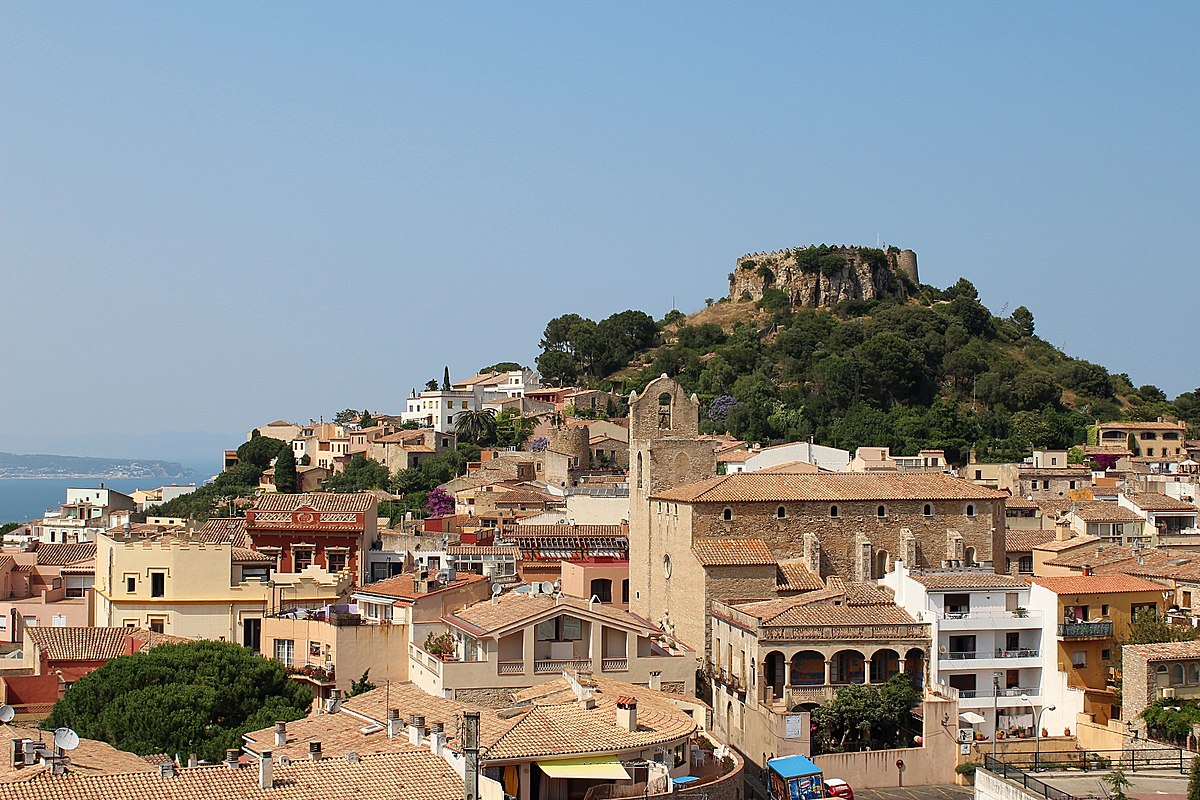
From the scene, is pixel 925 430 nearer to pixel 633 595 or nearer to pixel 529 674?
pixel 633 595

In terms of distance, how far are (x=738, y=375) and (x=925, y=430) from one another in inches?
628

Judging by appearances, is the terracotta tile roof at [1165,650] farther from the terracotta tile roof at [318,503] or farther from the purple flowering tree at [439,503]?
the purple flowering tree at [439,503]

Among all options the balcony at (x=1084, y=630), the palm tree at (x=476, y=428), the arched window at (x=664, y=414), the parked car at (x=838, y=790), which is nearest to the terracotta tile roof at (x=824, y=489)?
A: the arched window at (x=664, y=414)

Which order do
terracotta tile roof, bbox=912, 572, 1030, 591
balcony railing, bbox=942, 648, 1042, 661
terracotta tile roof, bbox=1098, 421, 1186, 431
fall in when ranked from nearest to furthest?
balcony railing, bbox=942, 648, 1042, 661 < terracotta tile roof, bbox=912, 572, 1030, 591 < terracotta tile roof, bbox=1098, 421, 1186, 431

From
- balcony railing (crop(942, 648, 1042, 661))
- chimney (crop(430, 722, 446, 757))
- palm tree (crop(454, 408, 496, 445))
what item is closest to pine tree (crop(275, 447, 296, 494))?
palm tree (crop(454, 408, 496, 445))

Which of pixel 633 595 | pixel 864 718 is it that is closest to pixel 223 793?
pixel 864 718

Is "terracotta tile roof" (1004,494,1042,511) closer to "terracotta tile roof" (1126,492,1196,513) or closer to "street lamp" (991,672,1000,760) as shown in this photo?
"terracotta tile roof" (1126,492,1196,513)

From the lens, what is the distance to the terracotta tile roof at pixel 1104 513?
60438 millimetres

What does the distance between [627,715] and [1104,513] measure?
3912 cm

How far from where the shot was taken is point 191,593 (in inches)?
1666

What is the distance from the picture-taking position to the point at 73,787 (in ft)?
70.3

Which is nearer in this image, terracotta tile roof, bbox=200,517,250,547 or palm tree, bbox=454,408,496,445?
terracotta tile roof, bbox=200,517,250,547

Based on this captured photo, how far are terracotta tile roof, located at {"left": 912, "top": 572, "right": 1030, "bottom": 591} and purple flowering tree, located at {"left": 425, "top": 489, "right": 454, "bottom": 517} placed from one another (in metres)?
36.9

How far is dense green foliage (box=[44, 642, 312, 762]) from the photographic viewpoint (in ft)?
104
